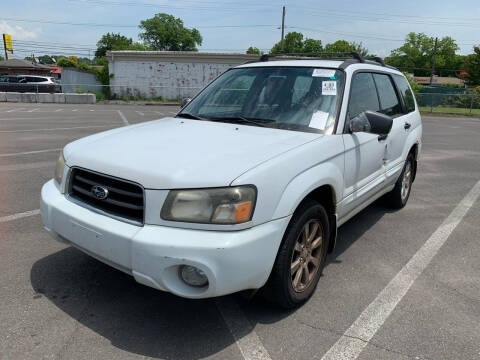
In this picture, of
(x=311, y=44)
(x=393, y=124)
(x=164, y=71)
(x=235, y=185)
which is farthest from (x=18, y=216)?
(x=311, y=44)

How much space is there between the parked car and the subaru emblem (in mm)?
27679

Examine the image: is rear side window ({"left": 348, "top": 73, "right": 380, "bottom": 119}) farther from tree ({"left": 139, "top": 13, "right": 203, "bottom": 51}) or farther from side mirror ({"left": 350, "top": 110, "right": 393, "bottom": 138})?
tree ({"left": 139, "top": 13, "right": 203, "bottom": 51})

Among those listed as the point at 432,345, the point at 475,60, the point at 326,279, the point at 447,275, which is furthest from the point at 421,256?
the point at 475,60

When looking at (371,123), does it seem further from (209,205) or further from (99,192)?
(99,192)

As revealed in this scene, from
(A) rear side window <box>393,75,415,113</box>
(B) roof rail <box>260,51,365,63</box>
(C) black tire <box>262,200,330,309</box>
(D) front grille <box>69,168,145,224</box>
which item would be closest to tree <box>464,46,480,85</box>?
(A) rear side window <box>393,75,415,113</box>

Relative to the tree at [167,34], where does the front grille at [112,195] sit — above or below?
below

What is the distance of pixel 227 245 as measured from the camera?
2.17m

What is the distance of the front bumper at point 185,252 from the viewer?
217 cm

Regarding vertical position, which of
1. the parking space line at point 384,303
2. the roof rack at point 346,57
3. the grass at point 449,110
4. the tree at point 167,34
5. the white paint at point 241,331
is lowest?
the grass at point 449,110

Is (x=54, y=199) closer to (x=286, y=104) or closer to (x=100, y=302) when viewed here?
(x=100, y=302)

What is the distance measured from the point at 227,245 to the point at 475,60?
7178 cm

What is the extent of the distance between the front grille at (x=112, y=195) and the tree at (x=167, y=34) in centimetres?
9162

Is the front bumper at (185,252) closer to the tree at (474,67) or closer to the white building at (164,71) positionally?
the white building at (164,71)

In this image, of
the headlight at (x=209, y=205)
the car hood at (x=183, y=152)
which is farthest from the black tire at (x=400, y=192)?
the headlight at (x=209, y=205)
